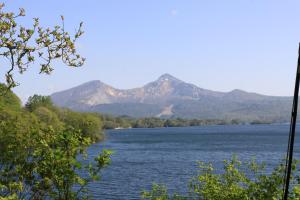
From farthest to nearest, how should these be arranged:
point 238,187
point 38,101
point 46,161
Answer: point 38,101 → point 238,187 → point 46,161

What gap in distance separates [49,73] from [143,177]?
54.4 metres

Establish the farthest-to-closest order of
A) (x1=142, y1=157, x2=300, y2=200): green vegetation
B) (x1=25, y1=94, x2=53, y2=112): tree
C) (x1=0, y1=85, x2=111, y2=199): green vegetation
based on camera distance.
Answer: (x1=25, y1=94, x2=53, y2=112): tree, (x1=142, y1=157, x2=300, y2=200): green vegetation, (x1=0, y1=85, x2=111, y2=199): green vegetation

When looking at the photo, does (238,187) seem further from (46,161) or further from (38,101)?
(38,101)

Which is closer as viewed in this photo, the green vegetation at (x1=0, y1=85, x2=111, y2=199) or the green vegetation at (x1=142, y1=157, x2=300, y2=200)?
the green vegetation at (x1=0, y1=85, x2=111, y2=199)

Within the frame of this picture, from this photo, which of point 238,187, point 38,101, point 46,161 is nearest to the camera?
point 46,161

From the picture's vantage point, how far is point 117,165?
3228 inches

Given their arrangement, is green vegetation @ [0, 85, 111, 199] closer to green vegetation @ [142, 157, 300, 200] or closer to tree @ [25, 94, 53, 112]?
green vegetation @ [142, 157, 300, 200]

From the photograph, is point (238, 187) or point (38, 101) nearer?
point (238, 187)

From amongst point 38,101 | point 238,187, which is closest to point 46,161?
point 238,187

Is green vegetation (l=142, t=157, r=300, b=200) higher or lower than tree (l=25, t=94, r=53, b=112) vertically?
lower

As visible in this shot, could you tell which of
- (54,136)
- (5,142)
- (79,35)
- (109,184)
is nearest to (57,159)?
(54,136)

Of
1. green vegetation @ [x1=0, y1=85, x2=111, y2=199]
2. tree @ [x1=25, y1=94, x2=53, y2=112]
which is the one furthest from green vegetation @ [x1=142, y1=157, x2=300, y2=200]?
tree @ [x1=25, y1=94, x2=53, y2=112]

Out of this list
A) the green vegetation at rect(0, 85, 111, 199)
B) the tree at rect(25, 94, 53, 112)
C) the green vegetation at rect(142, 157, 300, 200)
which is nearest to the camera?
the green vegetation at rect(0, 85, 111, 199)

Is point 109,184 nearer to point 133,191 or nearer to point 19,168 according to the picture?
point 133,191
